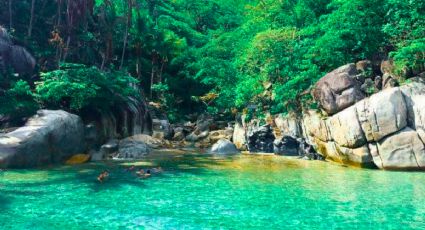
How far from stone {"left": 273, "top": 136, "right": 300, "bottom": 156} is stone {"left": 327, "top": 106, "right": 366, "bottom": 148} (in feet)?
12.6

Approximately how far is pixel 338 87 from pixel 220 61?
16.0 m

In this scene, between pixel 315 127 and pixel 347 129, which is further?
pixel 315 127

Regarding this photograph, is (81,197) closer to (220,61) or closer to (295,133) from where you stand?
(295,133)

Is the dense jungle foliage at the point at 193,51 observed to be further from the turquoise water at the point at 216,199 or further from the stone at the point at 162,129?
the turquoise water at the point at 216,199

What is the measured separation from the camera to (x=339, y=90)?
59.2ft

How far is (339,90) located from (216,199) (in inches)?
365

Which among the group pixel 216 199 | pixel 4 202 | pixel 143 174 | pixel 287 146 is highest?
pixel 287 146

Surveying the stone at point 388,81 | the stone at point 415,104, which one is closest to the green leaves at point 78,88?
the stone at point 388,81

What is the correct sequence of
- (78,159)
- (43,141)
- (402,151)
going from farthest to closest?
(78,159) → (43,141) → (402,151)

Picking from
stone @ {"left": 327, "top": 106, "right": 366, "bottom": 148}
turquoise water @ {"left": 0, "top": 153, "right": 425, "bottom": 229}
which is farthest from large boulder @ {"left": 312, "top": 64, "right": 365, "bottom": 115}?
turquoise water @ {"left": 0, "top": 153, "right": 425, "bottom": 229}

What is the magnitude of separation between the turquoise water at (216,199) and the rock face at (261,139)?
6295 mm

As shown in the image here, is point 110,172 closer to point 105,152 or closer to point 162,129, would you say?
point 105,152

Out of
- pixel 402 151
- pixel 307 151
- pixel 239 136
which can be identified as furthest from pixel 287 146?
pixel 402 151

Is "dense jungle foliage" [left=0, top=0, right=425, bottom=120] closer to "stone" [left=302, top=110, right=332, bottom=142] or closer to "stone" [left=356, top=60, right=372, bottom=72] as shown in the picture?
"stone" [left=302, top=110, right=332, bottom=142]
